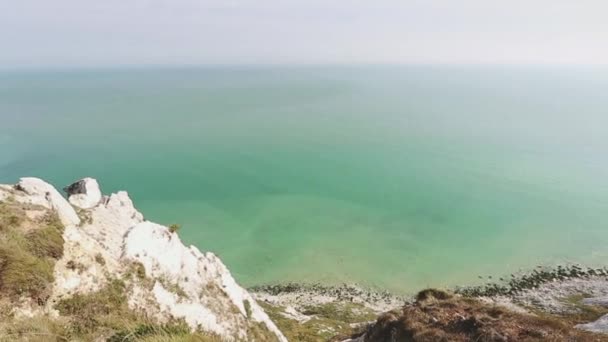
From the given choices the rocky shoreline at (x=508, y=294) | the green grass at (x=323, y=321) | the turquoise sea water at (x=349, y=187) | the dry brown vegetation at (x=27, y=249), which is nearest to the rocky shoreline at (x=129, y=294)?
the dry brown vegetation at (x=27, y=249)

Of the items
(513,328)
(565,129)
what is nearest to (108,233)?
(513,328)

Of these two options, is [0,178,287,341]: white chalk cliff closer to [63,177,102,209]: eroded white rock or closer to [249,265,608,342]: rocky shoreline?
[63,177,102,209]: eroded white rock

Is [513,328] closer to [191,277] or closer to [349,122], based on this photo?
[191,277]

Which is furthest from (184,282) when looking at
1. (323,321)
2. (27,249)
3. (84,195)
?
(323,321)

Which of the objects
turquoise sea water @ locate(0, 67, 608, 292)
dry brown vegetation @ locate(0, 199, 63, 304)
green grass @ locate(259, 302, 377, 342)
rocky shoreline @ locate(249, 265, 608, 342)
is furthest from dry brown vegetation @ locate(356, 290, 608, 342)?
turquoise sea water @ locate(0, 67, 608, 292)

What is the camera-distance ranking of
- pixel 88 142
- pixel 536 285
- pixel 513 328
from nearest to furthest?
1. pixel 513 328
2. pixel 536 285
3. pixel 88 142

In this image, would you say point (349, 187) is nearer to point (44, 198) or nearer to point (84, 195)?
point (84, 195)
